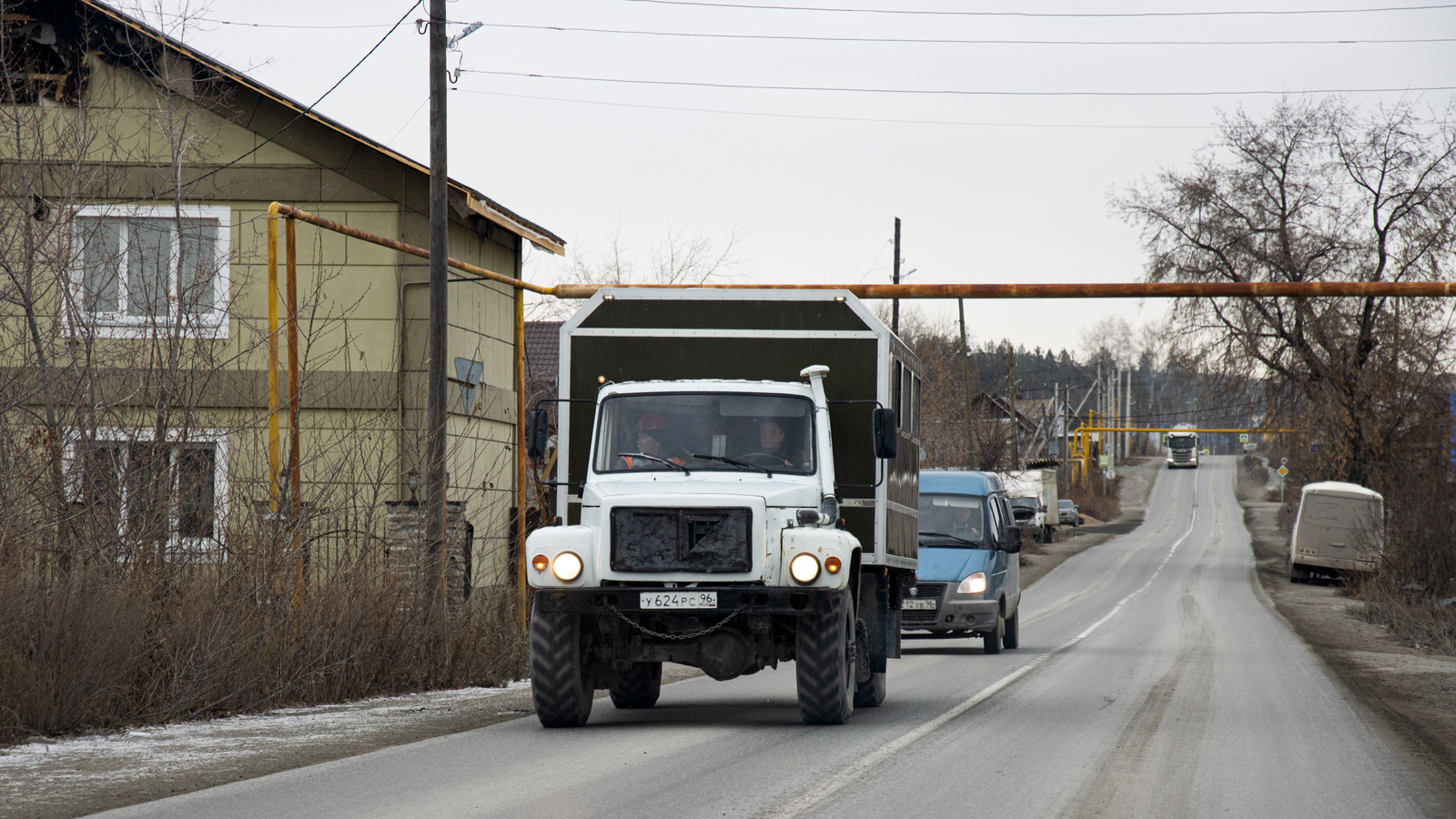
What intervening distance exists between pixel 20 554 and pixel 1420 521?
1174 inches

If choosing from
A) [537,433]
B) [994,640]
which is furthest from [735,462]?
[994,640]

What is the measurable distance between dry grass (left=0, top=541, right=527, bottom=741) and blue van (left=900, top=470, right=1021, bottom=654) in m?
6.91

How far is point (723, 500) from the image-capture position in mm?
10039

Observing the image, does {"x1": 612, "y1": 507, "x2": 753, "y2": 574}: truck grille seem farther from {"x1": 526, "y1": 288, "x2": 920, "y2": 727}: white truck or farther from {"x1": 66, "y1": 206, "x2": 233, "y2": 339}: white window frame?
{"x1": 66, "y1": 206, "x2": 233, "y2": 339}: white window frame

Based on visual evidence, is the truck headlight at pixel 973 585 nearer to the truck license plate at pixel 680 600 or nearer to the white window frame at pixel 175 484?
the white window frame at pixel 175 484

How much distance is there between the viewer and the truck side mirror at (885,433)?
420 inches

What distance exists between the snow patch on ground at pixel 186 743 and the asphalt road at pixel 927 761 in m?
0.79

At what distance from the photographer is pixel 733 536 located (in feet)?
32.9

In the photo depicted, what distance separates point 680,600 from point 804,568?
86cm

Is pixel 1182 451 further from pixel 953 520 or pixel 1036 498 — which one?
pixel 953 520

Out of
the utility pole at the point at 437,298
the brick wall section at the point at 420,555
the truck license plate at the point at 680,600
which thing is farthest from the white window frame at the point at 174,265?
the truck license plate at the point at 680,600

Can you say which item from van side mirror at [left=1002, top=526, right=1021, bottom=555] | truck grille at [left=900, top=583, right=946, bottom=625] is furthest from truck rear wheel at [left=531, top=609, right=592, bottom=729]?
van side mirror at [left=1002, top=526, right=1021, bottom=555]

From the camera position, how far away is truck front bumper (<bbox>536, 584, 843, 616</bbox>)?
32.8 ft

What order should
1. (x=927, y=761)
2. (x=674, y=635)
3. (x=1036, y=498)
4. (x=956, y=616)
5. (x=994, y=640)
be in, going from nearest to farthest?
(x=927, y=761) → (x=674, y=635) → (x=956, y=616) → (x=994, y=640) → (x=1036, y=498)
